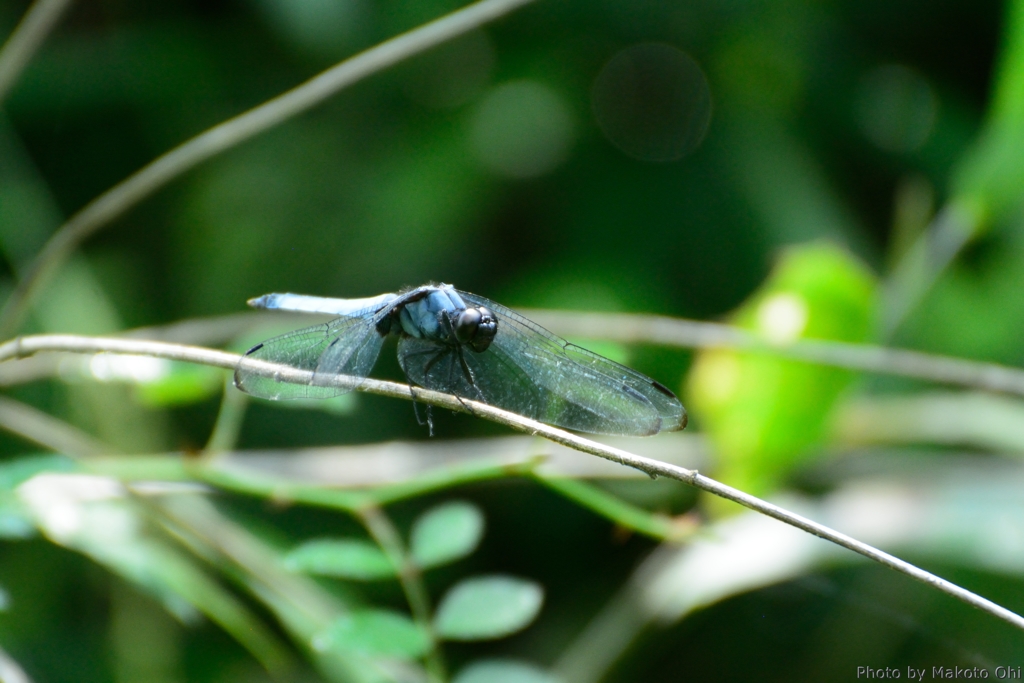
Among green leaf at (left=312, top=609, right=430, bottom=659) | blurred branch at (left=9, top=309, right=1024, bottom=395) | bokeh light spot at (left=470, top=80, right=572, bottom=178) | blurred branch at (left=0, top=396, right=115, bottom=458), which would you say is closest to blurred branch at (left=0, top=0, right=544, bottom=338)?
blurred branch at (left=0, top=396, right=115, bottom=458)

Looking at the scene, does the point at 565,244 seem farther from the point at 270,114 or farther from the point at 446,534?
the point at 446,534

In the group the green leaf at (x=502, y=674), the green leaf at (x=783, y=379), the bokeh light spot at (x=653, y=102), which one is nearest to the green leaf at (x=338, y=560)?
the green leaf at (x=502, y=674)

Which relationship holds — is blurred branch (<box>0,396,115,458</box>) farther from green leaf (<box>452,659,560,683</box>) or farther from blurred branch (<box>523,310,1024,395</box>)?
blurred branch (<box>523,310,1024,395</box>)

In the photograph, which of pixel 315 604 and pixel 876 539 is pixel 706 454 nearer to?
pixel 876 539

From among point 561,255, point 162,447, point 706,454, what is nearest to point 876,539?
point 706,454

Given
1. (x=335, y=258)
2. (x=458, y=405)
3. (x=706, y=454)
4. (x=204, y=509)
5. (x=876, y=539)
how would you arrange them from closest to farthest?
1. (x=458, y=405)
2. (x=204, y=509)
3. (x=876, y=539)
4. (x=706, y=454)
5. (x=335, y=258)

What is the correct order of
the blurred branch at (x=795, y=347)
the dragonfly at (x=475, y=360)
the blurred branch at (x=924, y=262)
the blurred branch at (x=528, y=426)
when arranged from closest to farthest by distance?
the blurred branch at (x=528, y=426) < the dragonfly at (x=475, y=360) < the blurred branch at (x=795, y=347) < the blurred branch at (x=924, y=262)

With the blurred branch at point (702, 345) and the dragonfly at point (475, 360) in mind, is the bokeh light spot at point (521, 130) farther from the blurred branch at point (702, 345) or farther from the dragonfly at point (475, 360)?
the dragonfly at point (475, 360)
